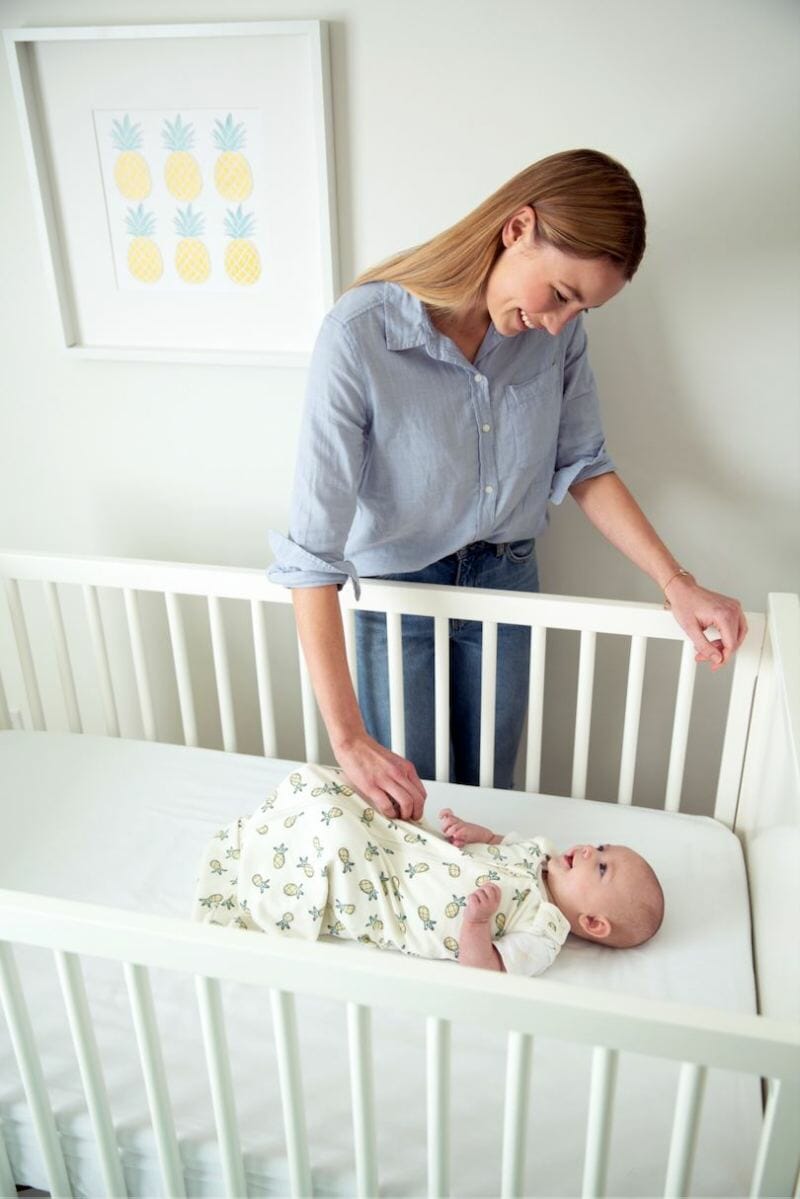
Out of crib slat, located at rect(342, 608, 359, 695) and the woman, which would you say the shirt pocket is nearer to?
the woman

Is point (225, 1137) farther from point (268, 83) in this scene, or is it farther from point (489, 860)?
point (268, 83)

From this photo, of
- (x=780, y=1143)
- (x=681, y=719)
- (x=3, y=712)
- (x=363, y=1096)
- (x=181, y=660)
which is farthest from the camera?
(x=3, y=712)

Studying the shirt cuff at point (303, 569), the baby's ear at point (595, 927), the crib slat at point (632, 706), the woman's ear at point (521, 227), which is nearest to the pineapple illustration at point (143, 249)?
the shirt cuff at point (303, 569)

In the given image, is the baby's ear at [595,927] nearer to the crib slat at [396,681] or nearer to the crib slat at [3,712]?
the crib slat at [396,681]

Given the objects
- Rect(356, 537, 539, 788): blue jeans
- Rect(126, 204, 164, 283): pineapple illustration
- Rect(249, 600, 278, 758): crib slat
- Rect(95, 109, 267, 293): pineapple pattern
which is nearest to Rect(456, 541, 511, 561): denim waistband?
Rect(356, 537, 539, 788): blue jeans

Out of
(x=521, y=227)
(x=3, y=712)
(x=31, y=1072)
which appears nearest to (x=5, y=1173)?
(x=31, y=1072)

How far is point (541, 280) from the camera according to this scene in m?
1.16

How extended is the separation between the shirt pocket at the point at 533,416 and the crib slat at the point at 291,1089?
2.63 feet

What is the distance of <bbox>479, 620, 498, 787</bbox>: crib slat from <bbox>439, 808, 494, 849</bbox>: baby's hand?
19 cm

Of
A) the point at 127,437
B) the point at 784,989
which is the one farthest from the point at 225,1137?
the point at 127,437

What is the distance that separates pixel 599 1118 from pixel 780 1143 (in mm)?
148

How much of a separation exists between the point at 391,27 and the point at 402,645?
919 millimetres

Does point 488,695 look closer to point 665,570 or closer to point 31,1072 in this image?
point 665,570

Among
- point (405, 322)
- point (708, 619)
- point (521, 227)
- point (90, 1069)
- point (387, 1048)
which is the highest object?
point (521, 227)
